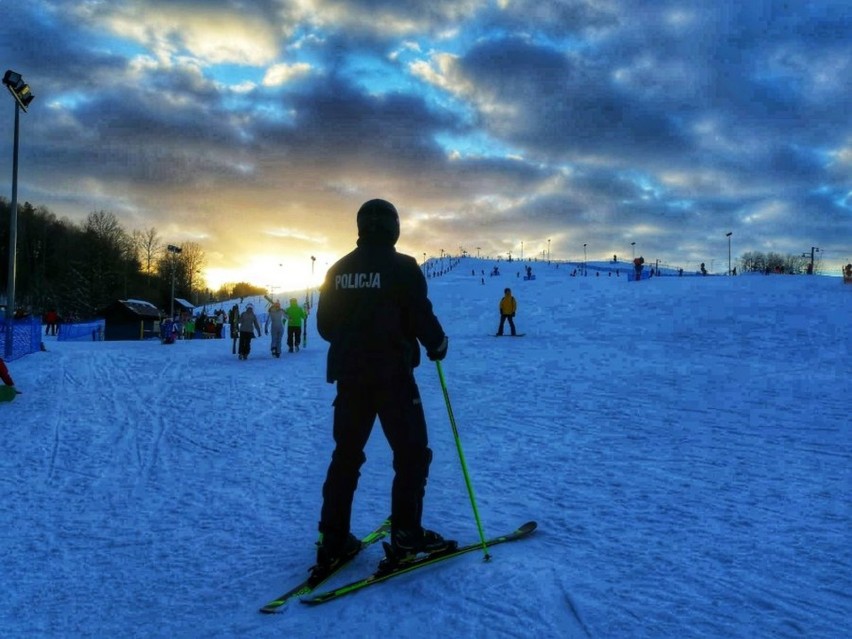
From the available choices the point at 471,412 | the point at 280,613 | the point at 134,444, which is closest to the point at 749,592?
the point at 280,613

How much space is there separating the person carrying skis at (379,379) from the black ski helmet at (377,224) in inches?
0.8

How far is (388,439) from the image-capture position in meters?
3.08

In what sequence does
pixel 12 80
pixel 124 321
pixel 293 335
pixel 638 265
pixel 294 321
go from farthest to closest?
pixel 124 321
pixel 638 265
pixel 293 335
pixel 294 321
pixel 12 80

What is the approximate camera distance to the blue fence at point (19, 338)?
14923 millimetres

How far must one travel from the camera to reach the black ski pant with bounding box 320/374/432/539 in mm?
3105

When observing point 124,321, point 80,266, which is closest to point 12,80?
point 124,321

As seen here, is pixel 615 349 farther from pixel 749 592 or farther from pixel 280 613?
pixel 280 613

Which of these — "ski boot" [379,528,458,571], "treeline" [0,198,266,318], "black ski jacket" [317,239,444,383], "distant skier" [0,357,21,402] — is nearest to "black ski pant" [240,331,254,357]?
"distant skier" [0,357,21,402]

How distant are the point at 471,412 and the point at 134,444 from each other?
15.7 feet

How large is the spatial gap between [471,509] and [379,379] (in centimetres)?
187

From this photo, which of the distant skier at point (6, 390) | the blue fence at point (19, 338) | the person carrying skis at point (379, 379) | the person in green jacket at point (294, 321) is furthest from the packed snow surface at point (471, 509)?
the person in green jacket at point (294, 321)

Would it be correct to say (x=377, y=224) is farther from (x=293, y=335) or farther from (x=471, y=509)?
(x=293, y=335)

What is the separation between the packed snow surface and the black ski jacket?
4.04 feet

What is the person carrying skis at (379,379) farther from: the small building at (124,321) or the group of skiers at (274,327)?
the small building at (124,321)
